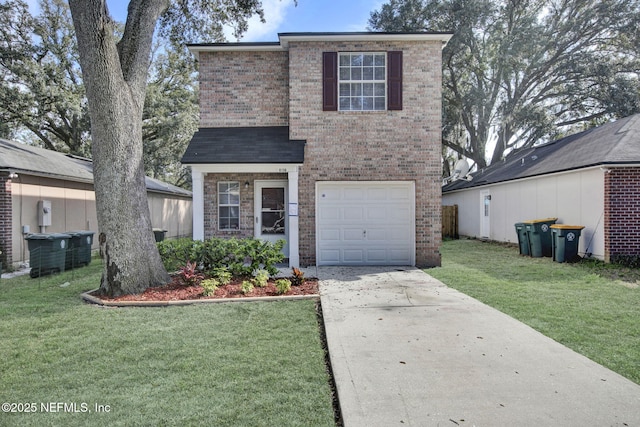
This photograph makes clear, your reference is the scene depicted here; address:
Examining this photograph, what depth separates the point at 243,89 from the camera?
10539 mm

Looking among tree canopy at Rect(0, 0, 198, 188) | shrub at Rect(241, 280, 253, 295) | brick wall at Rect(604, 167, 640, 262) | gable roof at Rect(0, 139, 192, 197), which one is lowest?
shrub at Rect(241, 280, 253, 295)

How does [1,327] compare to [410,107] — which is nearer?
[1,327]

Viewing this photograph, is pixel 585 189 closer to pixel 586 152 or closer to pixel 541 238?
pixel 586 152

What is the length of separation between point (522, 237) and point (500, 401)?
1099cm

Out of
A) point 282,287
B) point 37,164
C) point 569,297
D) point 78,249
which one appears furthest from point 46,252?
point 569,297

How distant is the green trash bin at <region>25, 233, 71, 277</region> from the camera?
29.5ft

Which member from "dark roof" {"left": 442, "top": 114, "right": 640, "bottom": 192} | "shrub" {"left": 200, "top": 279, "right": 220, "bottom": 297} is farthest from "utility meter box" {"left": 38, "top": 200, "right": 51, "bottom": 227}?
"dark roof" {"left": 442, "top": 114, "right": 640, "bottom": 192}

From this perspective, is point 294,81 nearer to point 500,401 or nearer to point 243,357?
point 243,357

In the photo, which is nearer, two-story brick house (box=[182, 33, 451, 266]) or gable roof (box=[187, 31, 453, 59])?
gable roof (box=[187, 31, 453, 59])

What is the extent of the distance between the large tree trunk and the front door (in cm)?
394

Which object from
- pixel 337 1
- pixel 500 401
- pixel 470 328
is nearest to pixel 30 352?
pixel 500 401

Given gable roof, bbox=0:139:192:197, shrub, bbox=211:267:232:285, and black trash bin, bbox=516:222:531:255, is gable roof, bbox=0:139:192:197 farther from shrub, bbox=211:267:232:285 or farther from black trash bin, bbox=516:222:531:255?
black trash bin, bbox=516:222:531:255

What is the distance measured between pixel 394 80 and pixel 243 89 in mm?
4084

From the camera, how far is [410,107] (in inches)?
396
